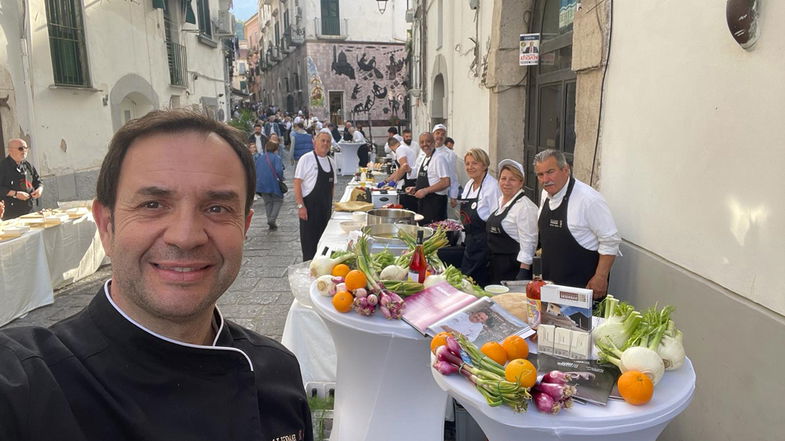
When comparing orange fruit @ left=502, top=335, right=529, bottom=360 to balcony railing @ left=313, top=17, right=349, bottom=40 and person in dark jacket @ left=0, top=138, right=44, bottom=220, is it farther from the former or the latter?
balcony railing @ left=313, top=17, right=349, bottom=40

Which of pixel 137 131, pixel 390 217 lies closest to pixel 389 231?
pixel 390 217

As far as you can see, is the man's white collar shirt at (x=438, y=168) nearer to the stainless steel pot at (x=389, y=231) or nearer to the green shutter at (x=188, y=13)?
the stainless steel pot at (x=389, y=231)

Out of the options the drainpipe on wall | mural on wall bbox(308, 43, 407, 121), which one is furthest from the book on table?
mural on wall bbox(308, 43, 407, 121)

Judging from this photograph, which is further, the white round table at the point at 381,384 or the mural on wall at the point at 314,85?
the mural on wall at the point at 314,85

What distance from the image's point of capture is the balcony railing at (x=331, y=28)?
30.7 m

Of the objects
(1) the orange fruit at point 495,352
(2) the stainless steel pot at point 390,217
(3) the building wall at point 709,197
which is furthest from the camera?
(2) the stainless steel pot at point 390,217

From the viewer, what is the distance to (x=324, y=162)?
22.1 feet

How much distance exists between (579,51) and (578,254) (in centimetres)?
194

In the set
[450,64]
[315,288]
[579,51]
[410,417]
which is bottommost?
[410,417]

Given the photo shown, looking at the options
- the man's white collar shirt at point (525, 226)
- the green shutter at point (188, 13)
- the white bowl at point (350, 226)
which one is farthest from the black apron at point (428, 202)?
the green shutter at point (188, 13)

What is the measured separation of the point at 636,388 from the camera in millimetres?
1619

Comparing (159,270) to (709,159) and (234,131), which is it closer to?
(234,131)

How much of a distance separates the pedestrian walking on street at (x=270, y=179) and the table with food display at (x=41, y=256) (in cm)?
290

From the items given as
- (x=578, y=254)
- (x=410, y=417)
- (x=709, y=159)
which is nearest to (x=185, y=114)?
(x=410, y=417)
